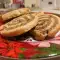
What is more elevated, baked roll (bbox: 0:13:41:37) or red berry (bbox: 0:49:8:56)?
baked roll (bbox: 0:13:41:37)

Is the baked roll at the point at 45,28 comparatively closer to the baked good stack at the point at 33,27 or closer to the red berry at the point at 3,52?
the baked good stack at the point at 33,27

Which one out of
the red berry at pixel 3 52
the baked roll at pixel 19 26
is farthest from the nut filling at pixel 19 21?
the red berry at pixel 3 52

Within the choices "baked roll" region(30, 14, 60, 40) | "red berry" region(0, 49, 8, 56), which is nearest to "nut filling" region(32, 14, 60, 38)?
"baked roll" region(30, 14, 60, 40)

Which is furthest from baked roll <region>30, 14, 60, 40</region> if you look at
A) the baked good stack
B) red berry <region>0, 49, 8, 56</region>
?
red berry <region>0, 49, 8, 56</region>

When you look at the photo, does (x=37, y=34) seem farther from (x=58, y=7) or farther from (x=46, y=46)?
(x=58, y=7)

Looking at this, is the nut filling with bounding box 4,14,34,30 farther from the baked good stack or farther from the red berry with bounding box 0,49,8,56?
the red berry with bounding box 0,49,8,56

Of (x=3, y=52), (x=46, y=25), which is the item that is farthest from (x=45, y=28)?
(x=3, y=52)

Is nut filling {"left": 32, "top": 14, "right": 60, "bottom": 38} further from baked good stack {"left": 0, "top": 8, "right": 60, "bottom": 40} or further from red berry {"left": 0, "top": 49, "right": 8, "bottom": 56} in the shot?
red berry {"left": 0, "top": 49, "right": 8, "bottom": 56}

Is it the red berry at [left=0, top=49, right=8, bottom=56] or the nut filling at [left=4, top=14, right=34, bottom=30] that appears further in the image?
the nut filling at [left=4, top=14, right=34, bottom=30]
